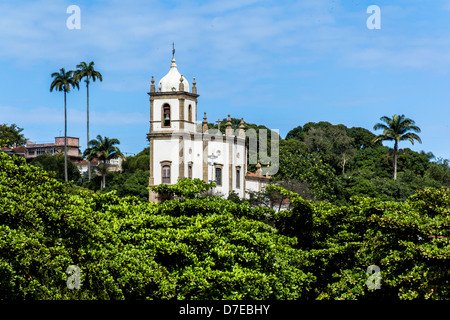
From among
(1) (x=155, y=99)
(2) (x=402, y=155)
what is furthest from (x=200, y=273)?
(2) (x=402, y=155)

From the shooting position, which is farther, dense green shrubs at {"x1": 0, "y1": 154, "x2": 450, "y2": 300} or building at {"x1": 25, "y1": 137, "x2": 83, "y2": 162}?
building at {"x1": 25, "y1": 137, "x2": 83, "y2": 162}

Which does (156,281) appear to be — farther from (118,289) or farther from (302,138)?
(302,138)

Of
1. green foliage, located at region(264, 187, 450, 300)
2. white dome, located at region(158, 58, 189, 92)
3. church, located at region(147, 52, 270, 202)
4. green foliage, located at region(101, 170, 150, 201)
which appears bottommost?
green foliage, located at region(264, 187, 450, 300)

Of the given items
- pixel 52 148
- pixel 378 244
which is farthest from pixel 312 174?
pixel 52 148

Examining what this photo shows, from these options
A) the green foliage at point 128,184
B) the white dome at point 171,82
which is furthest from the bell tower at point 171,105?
the green foliage at point 128,184

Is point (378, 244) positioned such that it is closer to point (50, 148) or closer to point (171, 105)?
point (171, 105)

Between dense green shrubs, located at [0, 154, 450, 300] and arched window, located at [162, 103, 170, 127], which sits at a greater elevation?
arched window, located at [162, 103, 170, 127]

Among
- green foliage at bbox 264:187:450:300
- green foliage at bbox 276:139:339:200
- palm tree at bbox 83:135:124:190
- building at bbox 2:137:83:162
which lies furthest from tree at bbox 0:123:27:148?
green foliage at bbox 264:187:450:300

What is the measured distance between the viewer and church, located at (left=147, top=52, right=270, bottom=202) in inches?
2363

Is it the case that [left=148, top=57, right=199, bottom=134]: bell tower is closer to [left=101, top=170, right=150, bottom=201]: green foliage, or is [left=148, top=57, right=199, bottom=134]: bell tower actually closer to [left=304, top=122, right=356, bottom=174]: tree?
[left=101, top=170, right=150, bottom=201]: green foliage

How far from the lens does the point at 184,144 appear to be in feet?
199

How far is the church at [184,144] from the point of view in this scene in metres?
60.0

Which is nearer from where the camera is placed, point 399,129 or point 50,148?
point 399,129
